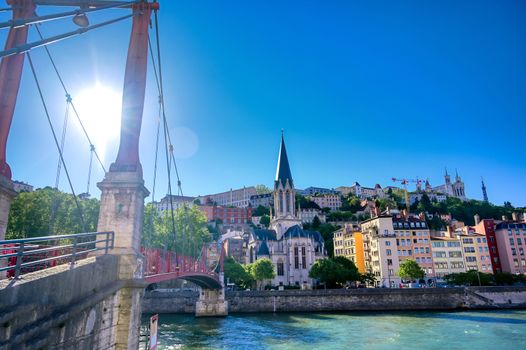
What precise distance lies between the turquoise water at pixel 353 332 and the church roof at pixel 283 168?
39.8m

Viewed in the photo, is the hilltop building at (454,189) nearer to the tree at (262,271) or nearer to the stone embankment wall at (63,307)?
the tree at (262,271)

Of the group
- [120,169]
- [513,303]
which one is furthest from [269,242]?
[120,169]

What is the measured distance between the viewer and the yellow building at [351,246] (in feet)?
228

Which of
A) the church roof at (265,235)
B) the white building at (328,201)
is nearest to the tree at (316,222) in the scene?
the white building at (328,201)

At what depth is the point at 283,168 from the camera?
255 feet

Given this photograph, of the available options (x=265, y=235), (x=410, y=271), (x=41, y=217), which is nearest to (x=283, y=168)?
(x=265, y=235)

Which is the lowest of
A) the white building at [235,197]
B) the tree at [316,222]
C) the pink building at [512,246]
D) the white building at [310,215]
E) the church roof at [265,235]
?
the pink building at [512,246]

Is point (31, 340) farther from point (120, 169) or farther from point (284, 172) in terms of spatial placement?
point (284, 172)

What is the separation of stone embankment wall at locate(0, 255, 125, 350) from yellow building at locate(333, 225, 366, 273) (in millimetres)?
66348

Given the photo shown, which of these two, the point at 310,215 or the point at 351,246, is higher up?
the point at 310,215

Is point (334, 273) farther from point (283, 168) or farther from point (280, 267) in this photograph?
point (283, 168)

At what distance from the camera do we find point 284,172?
3034 inches

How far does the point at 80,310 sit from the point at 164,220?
159ft

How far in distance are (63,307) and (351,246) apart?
234 ft
